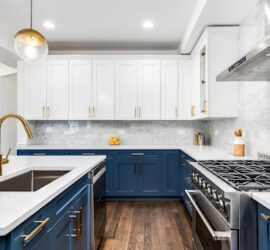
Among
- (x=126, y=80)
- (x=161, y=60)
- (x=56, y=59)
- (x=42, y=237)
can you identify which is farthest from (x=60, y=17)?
(x=42, y=237)

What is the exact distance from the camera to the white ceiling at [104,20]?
2916mm

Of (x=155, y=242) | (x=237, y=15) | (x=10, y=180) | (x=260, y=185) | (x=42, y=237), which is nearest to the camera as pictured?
(x=42, y=237)

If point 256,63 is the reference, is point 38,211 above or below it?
below

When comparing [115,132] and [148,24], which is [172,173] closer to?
[115,132]

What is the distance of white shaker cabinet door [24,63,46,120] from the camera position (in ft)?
13.9

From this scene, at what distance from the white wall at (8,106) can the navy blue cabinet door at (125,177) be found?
3.03 meters

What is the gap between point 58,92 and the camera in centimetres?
421

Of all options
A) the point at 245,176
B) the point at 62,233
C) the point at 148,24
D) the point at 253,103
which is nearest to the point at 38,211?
the point at 62,233

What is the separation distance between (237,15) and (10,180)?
285cm

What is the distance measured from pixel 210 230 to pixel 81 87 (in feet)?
11.0

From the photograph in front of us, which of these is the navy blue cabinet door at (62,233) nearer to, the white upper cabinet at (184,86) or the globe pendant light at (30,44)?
the globe pendant light at (30,44)

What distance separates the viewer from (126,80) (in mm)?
4176

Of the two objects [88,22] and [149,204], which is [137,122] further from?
[88,22]

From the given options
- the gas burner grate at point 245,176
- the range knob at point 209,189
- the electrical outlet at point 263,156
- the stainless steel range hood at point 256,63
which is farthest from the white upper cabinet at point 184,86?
the range knob at point 209,189
